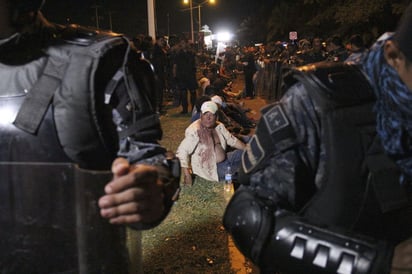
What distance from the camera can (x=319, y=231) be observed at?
5.02ft

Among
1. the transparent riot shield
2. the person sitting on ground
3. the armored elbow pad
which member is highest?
the transparent riot shield

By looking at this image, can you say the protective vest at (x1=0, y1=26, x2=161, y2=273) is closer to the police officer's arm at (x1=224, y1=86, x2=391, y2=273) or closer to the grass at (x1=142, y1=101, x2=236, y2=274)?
the police officer's arm at (x1=224, y1=86, x2=391, y2=273)

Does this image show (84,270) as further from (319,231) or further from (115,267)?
(319,231)

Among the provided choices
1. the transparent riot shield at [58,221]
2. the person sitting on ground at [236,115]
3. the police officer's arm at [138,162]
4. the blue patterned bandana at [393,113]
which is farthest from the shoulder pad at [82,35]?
the person sitting on ground at [236,115]

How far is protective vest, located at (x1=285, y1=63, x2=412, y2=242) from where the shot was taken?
60.6 inches

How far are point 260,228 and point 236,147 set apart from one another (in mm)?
5536

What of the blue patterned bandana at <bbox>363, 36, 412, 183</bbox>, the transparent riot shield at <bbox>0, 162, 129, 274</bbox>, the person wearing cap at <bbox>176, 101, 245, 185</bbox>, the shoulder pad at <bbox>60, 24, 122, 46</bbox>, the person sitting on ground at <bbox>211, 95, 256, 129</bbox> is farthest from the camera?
the person sitting on ground at <bbox>211, 95, 256, 129</bbox>

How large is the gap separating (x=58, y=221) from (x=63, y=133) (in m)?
0.46

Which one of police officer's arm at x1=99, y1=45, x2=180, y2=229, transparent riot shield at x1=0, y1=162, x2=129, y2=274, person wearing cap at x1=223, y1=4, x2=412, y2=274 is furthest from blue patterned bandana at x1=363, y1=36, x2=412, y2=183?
transparent riot shield at x1=0, y1=162, x2=129, y2=274

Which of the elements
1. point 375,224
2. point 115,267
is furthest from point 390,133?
point 115,267

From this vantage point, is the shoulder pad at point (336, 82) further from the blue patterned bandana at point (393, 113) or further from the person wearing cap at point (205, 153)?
the person wearing cap at point (205, 153)

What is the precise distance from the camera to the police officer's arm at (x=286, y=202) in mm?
1508

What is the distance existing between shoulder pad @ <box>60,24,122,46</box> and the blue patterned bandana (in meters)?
0.98

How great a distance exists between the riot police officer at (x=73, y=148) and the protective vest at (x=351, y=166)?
532 millimetres
